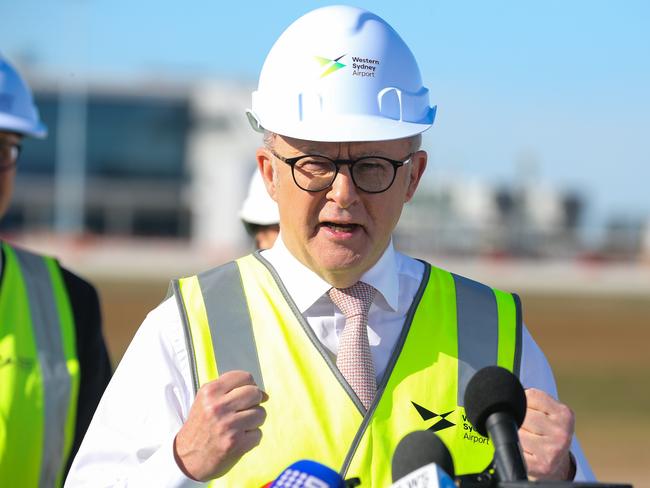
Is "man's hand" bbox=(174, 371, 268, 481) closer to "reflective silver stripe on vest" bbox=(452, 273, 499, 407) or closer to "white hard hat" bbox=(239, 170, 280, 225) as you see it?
"reflective silver stripe on vest" bbox=(452, 273, 499, 407)

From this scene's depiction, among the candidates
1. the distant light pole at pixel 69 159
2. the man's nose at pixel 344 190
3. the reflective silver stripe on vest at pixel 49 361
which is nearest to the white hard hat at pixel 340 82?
the man's nose at pixel 344 190

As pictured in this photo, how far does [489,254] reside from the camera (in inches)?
2311

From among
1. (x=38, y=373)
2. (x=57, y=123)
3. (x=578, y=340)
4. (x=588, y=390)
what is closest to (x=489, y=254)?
(x=57, y=123)

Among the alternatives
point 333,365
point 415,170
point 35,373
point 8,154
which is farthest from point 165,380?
point 8,154

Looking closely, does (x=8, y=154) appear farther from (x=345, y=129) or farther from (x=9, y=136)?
(x=345, y=129)

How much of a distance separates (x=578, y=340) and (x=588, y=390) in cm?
685

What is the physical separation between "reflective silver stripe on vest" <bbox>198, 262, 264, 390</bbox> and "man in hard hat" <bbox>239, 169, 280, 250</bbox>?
1.52m

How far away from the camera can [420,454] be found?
82.1 inches

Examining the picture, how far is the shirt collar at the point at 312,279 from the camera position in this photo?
2953 mm

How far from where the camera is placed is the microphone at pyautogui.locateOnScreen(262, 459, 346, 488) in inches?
75.0

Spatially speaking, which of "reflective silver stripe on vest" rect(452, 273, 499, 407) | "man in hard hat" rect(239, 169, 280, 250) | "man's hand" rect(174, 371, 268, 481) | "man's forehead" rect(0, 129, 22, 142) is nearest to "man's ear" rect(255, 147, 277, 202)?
"reflective silver stripe on vest" rect(452, 273, 499, 407)

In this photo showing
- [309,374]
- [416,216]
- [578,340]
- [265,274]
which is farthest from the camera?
[416,216]

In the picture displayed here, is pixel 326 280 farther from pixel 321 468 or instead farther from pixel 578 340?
pixel 578 340

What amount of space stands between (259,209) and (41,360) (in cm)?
114
